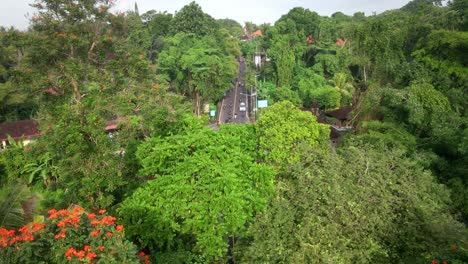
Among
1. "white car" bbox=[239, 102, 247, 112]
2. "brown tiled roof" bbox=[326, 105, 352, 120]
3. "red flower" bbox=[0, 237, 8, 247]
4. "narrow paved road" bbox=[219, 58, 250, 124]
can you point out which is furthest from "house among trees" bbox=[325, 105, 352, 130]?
"red flower" bbox=[0, 237, 8, 247]

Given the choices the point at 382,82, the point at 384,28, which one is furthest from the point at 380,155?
the point at 384,28

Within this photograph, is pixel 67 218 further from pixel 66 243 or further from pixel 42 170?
pixel 42 170

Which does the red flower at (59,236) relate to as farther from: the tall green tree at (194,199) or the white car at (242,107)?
the white car at (242,107)

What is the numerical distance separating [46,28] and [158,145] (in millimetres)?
9283

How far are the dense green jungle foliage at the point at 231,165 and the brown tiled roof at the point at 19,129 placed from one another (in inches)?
307

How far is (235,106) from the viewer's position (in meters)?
35.8

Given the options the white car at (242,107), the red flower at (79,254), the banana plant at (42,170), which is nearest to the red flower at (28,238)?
the red flower at (79,254)

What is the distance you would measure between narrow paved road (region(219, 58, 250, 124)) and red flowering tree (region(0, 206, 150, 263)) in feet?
83.1

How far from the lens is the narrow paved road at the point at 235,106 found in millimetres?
31172

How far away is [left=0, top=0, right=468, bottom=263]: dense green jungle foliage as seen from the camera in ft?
22.7

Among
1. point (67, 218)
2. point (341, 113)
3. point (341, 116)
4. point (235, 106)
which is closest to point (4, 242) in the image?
point (67, 218)

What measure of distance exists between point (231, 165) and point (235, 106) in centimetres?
2819

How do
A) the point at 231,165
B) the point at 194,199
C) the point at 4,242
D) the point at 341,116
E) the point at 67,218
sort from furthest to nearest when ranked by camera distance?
the point at 341,116 → the point at 231,165 → the point at 194,199 → the point at 67,218 → the point at 4,242

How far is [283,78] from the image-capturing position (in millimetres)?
29641
